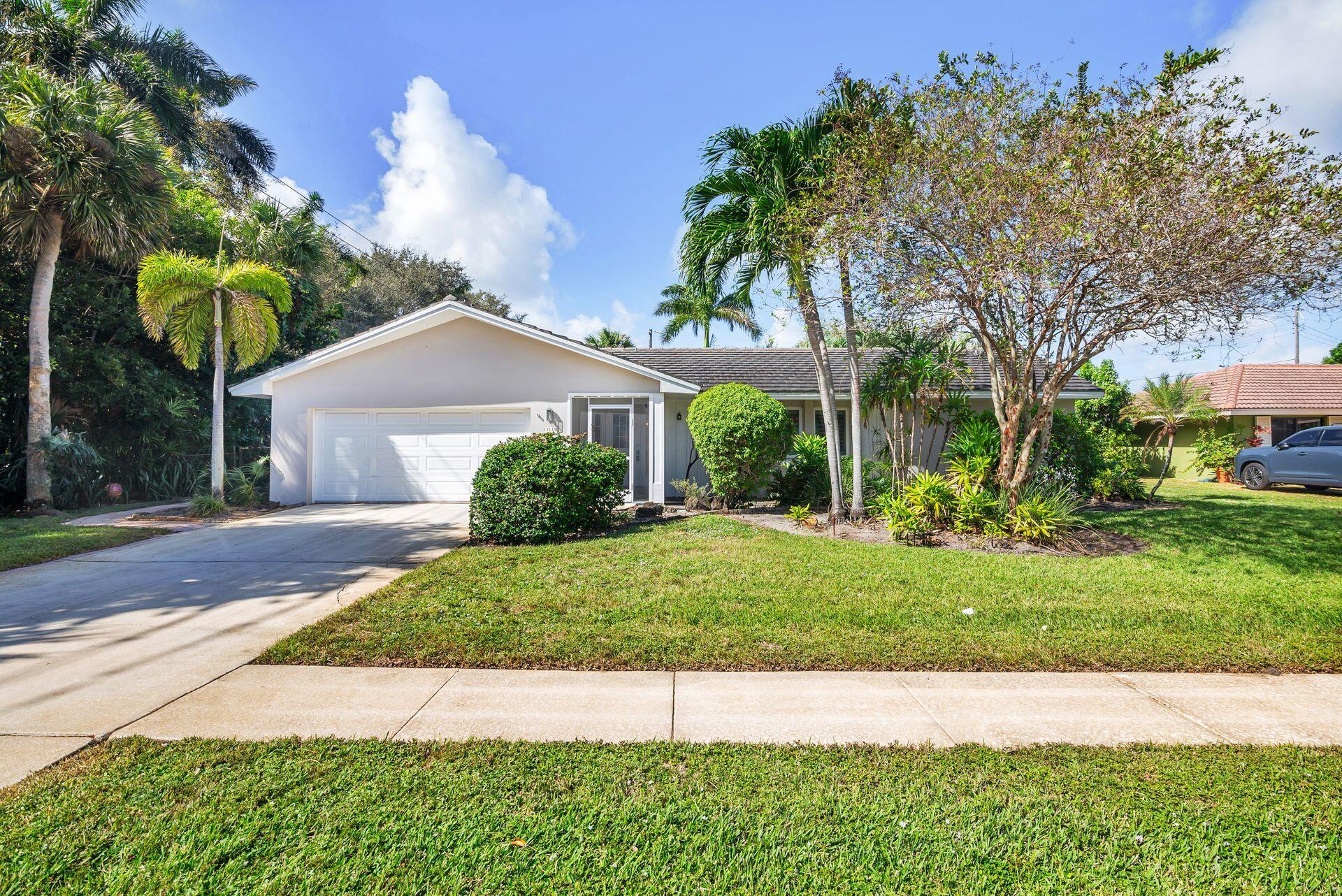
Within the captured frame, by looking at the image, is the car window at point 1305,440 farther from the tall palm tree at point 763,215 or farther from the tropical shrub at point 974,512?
the tall palm tree at point 763,215

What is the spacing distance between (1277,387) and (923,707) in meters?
25.7

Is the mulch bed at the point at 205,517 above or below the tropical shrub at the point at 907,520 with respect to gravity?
below

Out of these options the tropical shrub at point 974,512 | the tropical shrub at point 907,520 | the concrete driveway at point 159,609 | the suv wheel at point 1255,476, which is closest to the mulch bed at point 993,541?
the tropical shrub at point 907,520

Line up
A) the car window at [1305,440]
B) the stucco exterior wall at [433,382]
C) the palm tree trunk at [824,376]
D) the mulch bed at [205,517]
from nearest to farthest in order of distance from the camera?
1. the palm tree trunk at [824,376]
2. the mulch bed at [205,517]
3. the stucco exterior wall at [433,382]
4. the car window at [1305,440]

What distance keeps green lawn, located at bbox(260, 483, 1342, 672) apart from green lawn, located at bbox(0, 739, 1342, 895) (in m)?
1.35

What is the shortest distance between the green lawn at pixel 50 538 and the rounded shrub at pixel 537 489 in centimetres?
529

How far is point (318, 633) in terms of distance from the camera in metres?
4.99

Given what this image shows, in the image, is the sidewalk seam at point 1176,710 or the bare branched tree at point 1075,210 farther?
the bare branched tree at point 1075,210

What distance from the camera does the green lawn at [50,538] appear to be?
7858 millimetres

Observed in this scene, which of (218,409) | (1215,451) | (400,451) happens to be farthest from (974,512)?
(1215,451)

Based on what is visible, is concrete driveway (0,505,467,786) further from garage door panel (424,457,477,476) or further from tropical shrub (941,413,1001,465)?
tropical shrub (941,413,1001,465)

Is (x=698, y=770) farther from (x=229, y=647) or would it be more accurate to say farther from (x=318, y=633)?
(x=229, y=647)

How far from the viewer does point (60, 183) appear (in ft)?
37.7

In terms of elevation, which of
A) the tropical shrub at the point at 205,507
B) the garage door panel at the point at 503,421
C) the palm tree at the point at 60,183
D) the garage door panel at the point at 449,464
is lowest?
the tropical shrub at the point at 205,507
